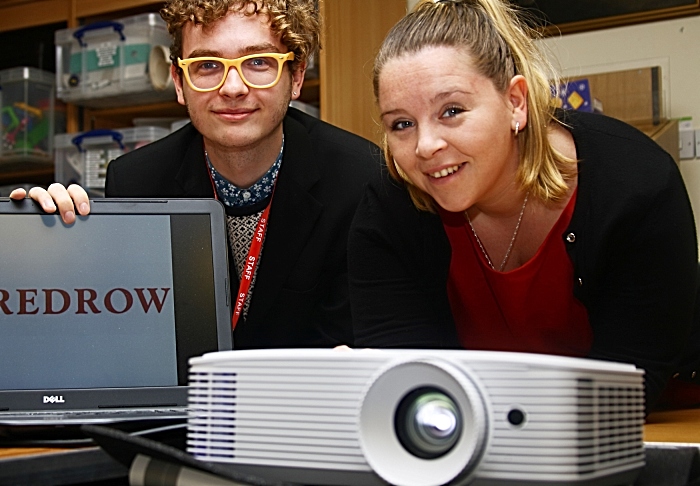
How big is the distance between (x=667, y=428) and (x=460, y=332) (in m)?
0.37

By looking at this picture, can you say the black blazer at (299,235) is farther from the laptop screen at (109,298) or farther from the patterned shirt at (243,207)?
the laptop screen at (109,298)

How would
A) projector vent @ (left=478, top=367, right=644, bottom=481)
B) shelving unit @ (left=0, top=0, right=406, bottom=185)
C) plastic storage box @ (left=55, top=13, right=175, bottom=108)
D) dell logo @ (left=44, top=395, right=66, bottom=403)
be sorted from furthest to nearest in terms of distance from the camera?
plastic storage box @ (left=55, top=13, right=175, bottom=108), shelving unit @ (left=0, top=0, right=406, bottom=185), dell logo @ (left=44, top=395, right=66, bottom=403), projector vent @ (left=478, top=367, right=644, bottom=481)

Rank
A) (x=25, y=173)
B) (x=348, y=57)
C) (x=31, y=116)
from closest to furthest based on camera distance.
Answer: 1. (x=348, y=57)
2. (x=31, y=116)
3. (x=25, y=173)

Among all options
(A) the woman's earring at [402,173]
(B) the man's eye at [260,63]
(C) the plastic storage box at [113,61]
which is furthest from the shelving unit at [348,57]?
(A) the woman's earring at [402,173]

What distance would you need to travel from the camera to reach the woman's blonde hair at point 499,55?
1016 millimetres

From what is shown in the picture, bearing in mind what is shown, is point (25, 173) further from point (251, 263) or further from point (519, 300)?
point (519, 300)

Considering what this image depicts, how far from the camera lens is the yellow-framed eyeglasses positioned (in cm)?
131

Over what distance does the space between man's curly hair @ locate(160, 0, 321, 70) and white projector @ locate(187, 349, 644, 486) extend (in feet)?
2.89

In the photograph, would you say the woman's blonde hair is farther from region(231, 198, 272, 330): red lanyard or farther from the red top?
region(231, 198, 272, 330): red lanyard

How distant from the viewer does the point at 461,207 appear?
103 centimetres

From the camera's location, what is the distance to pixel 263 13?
1.36 metres

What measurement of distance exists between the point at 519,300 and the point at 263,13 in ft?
2.10

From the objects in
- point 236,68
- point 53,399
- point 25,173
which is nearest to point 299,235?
point 236,68

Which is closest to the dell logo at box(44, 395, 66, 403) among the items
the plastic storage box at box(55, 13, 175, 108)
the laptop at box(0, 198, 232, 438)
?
the laptop at box(0, 198, 232, 438)
